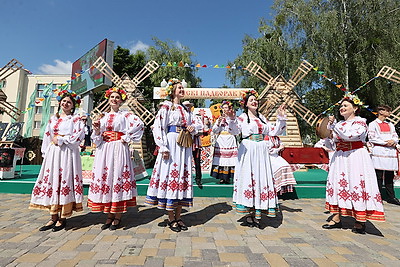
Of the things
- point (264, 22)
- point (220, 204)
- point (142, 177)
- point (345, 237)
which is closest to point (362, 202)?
point (345, 237)

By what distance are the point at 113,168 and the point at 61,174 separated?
0.67 m

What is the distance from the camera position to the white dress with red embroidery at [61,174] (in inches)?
116

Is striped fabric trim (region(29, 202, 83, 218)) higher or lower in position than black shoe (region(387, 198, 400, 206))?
higher

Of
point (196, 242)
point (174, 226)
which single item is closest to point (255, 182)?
point (196, 242)

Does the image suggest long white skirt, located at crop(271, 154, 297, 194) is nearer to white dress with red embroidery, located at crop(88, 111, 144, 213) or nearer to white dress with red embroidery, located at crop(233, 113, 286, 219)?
white dress with red embroidery, located at crop(233, 113, 286, 219)

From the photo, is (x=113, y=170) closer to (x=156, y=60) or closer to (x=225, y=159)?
(x=225, y=159)

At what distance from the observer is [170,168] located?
301 centimetres

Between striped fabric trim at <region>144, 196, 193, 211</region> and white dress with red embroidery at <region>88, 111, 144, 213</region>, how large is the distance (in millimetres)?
284

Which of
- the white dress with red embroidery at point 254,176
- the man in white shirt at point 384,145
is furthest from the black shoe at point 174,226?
the man in white shirt at point 384,145

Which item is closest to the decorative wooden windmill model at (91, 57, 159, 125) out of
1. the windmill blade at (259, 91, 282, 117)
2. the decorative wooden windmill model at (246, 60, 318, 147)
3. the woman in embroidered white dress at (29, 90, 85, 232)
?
the decorative wooden windmill model at (246, 60, 318, 147)

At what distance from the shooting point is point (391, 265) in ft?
6.78

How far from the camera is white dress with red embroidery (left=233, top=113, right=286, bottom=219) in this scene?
3.09 m

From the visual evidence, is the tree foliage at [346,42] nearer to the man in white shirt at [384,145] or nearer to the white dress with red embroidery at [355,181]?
the man in white shirt at [384,145]

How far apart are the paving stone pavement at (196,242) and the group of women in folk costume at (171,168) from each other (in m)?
0.26
